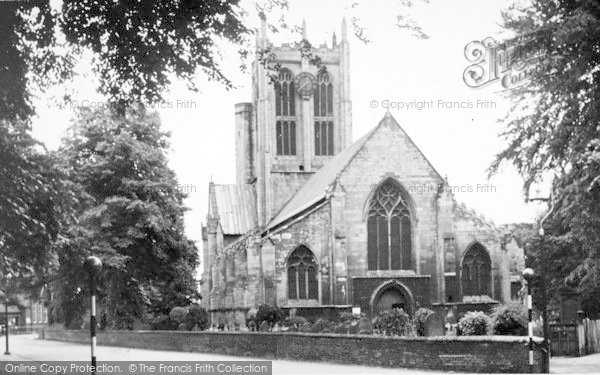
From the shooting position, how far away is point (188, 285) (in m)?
54.2

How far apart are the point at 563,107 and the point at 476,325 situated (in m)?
13.1

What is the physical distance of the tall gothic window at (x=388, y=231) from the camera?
1843 inches

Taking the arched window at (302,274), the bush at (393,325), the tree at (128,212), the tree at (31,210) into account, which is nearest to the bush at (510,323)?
the bush at (393,325)

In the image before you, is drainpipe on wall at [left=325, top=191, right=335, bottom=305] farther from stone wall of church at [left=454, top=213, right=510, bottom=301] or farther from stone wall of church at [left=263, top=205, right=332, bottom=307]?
stone wall of church at [left=454, top=213, right=510, bottom=301]

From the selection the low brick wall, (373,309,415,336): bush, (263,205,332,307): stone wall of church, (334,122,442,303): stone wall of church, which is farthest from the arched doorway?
the low brick wall

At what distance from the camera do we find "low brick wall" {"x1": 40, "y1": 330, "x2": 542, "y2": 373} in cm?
2097

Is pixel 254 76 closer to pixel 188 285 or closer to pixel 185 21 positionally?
pixel 188 285

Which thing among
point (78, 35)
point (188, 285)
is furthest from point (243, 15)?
point (188, 285)

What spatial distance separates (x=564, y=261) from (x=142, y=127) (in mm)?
22669

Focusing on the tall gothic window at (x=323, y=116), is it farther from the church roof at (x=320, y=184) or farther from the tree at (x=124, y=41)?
the tree at (x=124, y=41)

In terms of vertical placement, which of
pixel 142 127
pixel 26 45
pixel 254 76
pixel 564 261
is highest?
pixel 254 76

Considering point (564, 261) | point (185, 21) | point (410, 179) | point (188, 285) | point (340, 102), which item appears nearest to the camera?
point (185, 21)

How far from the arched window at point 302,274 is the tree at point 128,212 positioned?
6.90 metres

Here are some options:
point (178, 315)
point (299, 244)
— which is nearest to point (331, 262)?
point (299, 244)
